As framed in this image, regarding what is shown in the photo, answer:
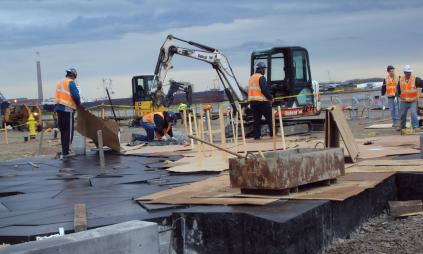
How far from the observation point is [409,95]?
1541cm

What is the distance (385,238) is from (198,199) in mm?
1892

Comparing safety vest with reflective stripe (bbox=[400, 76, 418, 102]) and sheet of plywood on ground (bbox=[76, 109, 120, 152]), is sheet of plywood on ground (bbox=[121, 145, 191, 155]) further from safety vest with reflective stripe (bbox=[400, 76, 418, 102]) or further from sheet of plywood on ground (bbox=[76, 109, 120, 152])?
safety vest with reflective stripe (bbox=[400, 76, 418, 102])

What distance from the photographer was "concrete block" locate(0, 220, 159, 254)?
147 inches

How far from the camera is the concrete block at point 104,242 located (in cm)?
373

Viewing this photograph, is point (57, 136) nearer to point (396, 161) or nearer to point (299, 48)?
point (299, 48)

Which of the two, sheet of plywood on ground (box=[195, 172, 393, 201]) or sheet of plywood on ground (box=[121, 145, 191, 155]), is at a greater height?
sheet of plywood on ground (box=[195, 172, 393, 201])

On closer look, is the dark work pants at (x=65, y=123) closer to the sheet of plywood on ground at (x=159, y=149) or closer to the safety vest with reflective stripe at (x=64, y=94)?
the safety vest with reflective stripe at (x=64, y=94)

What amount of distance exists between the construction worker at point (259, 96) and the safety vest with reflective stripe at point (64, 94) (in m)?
4.59

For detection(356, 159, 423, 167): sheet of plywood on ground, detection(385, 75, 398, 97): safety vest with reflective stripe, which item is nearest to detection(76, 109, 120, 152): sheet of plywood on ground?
detection(356, 159, 423, 167): sheet of plywood on ground

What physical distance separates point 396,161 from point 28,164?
7.41 m

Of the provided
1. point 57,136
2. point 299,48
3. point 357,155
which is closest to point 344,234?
point 357,155

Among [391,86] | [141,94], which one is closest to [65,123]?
[391,86]

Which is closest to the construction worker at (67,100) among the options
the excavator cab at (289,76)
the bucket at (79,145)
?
the bucket at (79,145)

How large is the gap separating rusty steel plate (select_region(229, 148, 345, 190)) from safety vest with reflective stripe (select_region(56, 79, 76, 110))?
687 centimetres
